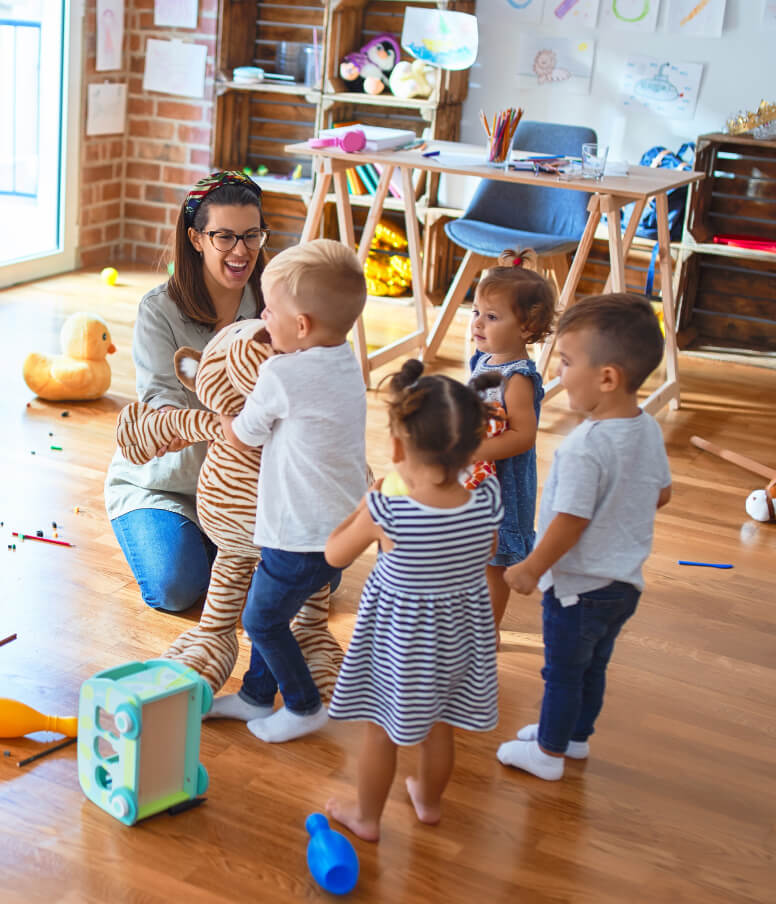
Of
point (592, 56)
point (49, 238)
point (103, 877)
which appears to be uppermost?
point (592, 56)

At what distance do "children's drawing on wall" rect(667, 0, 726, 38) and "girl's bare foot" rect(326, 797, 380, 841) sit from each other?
374 cm

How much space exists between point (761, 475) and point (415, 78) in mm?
2322

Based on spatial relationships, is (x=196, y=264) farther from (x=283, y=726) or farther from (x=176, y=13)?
(x=176, y=13)

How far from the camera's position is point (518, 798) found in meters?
1.70

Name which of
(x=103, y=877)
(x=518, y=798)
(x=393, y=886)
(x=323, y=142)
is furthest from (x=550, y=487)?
(x=323, y=142)

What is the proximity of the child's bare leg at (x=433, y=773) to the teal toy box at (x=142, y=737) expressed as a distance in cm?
32

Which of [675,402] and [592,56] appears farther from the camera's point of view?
[592,56]

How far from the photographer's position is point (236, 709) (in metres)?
1.84

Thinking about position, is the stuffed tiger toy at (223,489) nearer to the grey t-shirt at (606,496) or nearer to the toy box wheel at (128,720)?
the toy box wheel at (128,720)

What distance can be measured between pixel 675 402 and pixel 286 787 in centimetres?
244

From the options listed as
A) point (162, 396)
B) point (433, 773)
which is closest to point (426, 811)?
point (433, 773)

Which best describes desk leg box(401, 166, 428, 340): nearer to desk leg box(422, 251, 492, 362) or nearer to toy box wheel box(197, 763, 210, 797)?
desk leg box(422, 251, 492, 362)

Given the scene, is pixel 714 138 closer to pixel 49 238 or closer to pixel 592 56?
pixel 592 56

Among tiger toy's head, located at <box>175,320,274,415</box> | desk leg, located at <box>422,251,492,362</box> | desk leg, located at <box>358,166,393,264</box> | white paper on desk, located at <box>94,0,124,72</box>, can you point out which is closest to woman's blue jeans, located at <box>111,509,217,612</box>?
tiger toy's head, located at <box>175,320,274,415</box>
